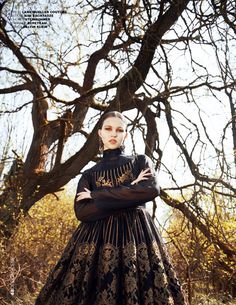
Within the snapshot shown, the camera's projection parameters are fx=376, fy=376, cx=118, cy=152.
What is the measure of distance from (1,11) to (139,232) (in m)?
3.60

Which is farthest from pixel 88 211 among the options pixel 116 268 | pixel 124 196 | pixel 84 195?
pixel 116 268

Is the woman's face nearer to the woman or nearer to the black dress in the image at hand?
the woman

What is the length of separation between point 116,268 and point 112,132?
35.5 inches

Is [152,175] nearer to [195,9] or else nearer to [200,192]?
[200,192]

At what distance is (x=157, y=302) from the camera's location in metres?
2.01

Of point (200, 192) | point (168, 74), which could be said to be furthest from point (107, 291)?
point (168, 74)

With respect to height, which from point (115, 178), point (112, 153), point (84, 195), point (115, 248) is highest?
point (112, 153)

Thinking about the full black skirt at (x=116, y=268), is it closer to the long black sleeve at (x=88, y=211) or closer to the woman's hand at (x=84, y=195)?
the long black sleeve at (x=88, y=211)

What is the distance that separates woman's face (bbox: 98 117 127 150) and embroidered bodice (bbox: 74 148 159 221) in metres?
0.05

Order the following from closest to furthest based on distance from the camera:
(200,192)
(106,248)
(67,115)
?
(106,248), (200,192), (67,115)

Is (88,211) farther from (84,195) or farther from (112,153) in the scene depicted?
(112,153)

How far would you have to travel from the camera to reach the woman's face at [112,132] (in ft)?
8.35

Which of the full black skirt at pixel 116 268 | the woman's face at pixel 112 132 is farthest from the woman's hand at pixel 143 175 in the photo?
the woman's face at pixel 112 132

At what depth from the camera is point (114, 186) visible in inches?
92.8
